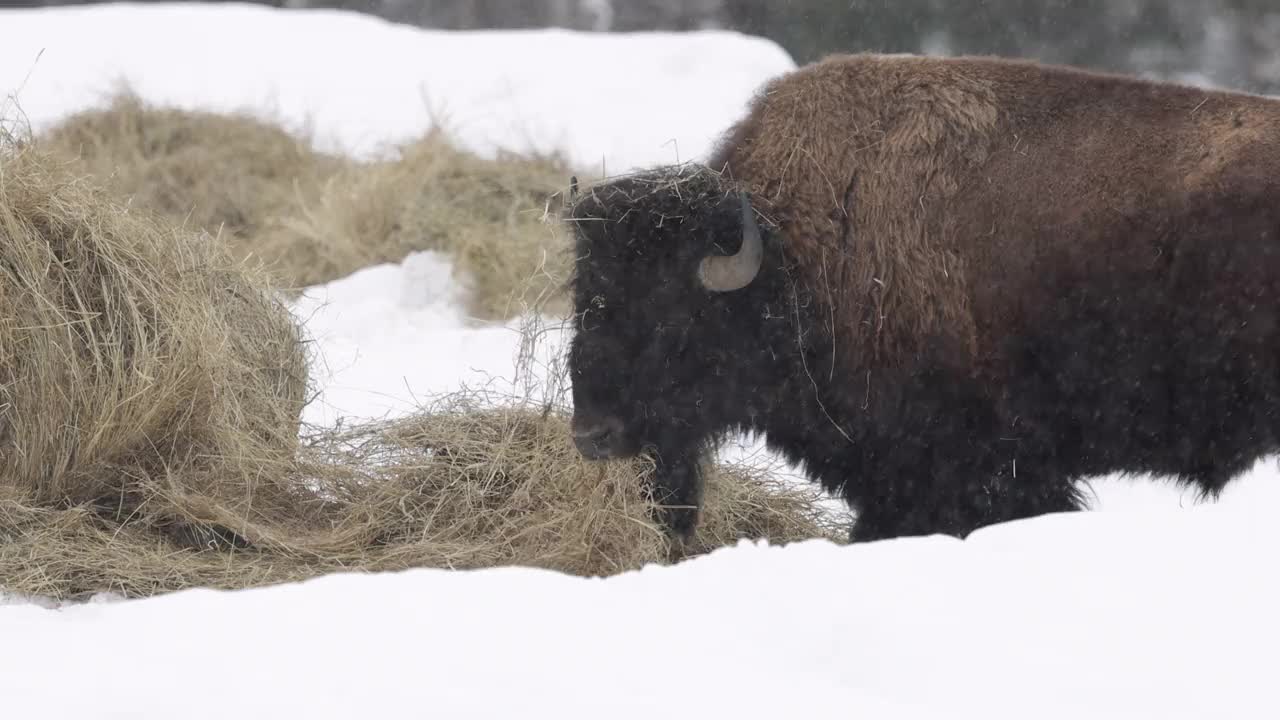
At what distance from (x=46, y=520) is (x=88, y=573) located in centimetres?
27

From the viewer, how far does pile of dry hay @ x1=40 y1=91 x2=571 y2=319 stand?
37.1 feet

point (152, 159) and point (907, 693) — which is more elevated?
point (907, 693)

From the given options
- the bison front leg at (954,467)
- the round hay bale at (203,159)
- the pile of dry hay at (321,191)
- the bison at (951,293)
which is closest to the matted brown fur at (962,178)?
the bison at (951,293)

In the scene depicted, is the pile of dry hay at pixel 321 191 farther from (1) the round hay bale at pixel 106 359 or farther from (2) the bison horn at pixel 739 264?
(2) the bison horn at pixel 739 264

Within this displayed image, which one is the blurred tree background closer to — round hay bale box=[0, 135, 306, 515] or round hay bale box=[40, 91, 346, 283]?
round hay bale box=[40, 91, 346, 283]

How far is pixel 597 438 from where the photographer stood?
4.40 meters

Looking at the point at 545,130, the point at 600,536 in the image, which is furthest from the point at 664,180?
the point at 545,130

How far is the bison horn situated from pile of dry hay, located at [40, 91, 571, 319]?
5.69 m

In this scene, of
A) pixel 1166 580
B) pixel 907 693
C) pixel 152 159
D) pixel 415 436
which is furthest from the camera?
pixel 152 159

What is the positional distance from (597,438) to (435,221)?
298 inches

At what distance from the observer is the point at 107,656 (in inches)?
117

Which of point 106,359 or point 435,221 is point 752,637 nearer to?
point 106,359

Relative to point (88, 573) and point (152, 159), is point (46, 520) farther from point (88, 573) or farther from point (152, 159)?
point (152, 159)

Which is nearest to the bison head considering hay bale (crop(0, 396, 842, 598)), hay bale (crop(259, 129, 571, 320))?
hay bale (crop(0, 396, 842, 598))
